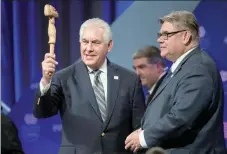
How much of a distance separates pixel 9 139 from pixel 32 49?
2.41 m

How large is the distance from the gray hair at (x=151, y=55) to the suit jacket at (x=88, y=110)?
1.00 meters

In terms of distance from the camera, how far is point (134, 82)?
3.30 meters

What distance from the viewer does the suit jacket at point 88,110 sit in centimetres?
312

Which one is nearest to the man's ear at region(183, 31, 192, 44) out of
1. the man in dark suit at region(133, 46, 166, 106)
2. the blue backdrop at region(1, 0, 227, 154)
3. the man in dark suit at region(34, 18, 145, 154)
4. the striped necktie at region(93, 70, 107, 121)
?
the man in dark suit at region(34, 18, 145, 154)

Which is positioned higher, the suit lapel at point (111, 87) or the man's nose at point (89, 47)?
the man's nose at point (89, 47)

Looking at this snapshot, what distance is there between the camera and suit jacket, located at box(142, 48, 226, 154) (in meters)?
2.70

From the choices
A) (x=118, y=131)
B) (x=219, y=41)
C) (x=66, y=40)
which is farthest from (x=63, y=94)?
(x=219, y=41)

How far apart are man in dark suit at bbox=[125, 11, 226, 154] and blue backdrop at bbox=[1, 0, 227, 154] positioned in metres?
1.98

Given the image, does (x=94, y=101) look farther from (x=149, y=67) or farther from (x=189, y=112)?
(x=149, y=67)

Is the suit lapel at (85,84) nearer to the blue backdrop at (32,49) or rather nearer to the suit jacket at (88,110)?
the suit jacket at (88,110)

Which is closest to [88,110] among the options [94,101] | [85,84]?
[94,101]

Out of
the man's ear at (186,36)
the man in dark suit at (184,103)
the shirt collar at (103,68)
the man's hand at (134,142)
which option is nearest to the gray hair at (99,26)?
the shirt collar at (103,68)

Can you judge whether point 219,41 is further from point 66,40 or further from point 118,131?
point 118,131

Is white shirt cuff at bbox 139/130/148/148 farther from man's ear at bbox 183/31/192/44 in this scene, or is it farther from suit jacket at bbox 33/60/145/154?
man's ear at bbox 183/31/192/44
